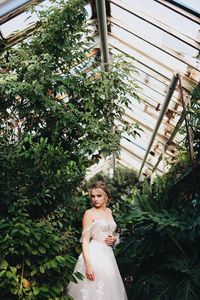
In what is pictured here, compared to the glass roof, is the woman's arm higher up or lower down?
lower down

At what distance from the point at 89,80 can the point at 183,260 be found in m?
2.01

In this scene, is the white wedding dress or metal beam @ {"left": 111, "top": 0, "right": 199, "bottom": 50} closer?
the white wedding dress

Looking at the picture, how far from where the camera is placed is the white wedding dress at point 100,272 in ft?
10.5

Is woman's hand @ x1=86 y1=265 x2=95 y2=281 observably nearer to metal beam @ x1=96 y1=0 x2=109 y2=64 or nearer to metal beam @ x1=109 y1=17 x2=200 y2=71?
metal beam @ x1=96 y1=0 x2=109 y2=64

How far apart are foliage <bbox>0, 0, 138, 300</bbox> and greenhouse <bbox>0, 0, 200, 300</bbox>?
0.01 meters

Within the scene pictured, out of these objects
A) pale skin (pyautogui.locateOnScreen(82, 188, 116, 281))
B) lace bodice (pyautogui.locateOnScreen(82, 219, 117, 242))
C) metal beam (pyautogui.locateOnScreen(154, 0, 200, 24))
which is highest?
metal beam (pyautogui.locateOnScreen(154, 0, 200, 24))

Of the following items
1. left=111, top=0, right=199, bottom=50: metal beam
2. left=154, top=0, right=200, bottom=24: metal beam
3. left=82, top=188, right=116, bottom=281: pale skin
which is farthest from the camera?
left=111, top=0, right=199, bottom=50: metal beam

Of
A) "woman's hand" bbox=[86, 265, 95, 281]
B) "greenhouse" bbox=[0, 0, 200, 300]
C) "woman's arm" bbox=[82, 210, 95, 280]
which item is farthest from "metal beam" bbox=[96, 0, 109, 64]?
"woman's hand" bbox=[86, 265, 95, 281]

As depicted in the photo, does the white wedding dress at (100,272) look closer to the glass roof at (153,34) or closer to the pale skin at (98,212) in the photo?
the pale skin at (98,212)

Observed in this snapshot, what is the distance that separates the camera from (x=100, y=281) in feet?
10.7

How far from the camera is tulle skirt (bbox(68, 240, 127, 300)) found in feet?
10.5

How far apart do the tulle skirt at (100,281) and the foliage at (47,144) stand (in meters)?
0.11

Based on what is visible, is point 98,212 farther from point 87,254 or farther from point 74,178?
point 74,178

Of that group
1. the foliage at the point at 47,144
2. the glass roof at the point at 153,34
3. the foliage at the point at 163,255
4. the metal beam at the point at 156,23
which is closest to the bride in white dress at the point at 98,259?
the foliage at the point at 47,144
